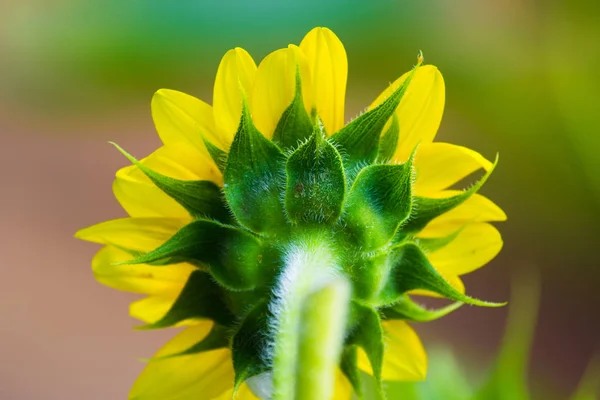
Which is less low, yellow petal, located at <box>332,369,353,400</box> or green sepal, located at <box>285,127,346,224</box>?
green sepal, located at <box>285,127,346,224</box>

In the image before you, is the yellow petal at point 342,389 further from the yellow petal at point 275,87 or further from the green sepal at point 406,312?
the yellow petal at point 275,87

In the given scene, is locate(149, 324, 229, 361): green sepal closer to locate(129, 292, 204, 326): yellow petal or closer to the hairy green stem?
locate(129, 292, 204, 326): yellow petal

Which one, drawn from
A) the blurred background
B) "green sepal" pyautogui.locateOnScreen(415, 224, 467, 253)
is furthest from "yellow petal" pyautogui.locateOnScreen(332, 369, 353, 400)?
the blurred background

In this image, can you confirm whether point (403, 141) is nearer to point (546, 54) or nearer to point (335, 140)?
point (335, 140)

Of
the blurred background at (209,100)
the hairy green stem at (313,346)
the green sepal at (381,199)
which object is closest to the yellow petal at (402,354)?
the green sepal at (381,199)

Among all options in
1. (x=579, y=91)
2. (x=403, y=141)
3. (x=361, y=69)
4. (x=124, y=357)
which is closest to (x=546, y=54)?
(x=579, y=91)
